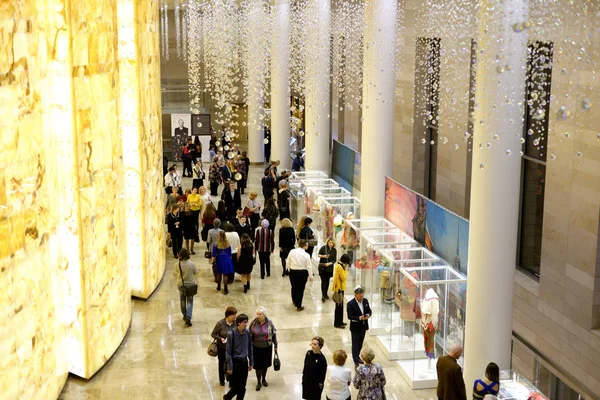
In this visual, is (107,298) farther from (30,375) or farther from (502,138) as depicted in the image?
(502,138)

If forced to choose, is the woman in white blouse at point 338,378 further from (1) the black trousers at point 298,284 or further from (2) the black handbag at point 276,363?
(1) the black trousers at point 298,284

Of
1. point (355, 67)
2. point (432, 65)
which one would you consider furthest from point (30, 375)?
point (355, 67)

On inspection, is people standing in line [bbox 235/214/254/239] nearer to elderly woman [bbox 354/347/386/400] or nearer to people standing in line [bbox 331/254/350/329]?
people standing in line [bbox 331/254/350/329]

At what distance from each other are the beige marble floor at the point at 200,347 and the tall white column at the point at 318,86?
695 cm

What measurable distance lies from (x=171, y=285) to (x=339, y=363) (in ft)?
20.9

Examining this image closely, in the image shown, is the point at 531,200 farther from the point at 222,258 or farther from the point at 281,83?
the point at 281,83

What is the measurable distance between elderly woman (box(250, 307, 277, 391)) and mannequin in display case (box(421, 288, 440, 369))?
1.74m

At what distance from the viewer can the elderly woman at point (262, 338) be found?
953 cm

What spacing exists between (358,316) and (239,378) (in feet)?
5.72

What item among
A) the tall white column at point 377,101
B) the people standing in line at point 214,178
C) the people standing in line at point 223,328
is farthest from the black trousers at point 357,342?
the people standing in line at point 214,178

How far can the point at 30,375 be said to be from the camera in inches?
327

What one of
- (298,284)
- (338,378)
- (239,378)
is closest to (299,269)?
(298,284)

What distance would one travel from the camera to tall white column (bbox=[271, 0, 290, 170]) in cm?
2352

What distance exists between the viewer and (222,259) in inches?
523
